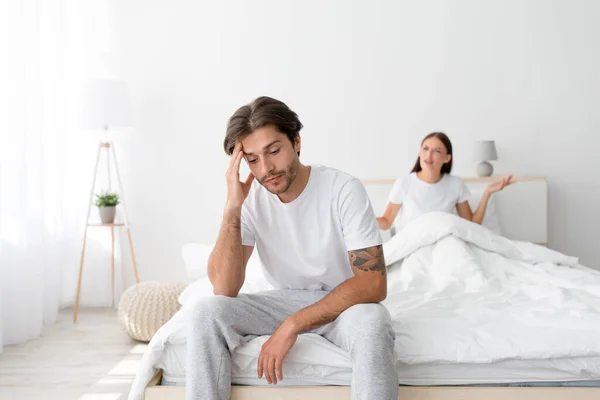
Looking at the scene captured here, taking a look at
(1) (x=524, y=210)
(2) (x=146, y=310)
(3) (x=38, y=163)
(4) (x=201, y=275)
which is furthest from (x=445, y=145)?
(3) (x=38, y=163)

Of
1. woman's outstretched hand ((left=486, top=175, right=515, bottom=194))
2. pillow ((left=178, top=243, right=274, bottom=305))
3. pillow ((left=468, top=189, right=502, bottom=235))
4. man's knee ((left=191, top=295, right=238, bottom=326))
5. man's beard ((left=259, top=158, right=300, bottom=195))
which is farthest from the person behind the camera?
pillow ((left=468, top=189, right=502, bottom=235))

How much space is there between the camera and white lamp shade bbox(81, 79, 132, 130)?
3.88 meters

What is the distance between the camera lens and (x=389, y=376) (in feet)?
5.28

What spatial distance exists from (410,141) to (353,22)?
0.86 m

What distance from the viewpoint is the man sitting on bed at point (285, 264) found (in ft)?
5.61

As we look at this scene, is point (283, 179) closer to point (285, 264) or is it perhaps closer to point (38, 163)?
point (285, 264)

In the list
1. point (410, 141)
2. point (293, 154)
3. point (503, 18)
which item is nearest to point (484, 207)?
point (410, 141)

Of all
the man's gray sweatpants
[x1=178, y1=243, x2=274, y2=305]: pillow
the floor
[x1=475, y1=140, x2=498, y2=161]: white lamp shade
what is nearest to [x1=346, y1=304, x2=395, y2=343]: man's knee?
the man's gray sweatpants

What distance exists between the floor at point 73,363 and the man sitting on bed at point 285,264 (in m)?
0.97

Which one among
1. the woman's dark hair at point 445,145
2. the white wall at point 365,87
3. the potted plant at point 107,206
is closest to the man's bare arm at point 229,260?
the woman's dark hair at point 445,145

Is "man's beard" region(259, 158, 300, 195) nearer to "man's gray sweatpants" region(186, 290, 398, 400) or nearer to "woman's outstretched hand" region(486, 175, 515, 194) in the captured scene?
"man's gray sweatpants" region(186, 290, 398, 400)

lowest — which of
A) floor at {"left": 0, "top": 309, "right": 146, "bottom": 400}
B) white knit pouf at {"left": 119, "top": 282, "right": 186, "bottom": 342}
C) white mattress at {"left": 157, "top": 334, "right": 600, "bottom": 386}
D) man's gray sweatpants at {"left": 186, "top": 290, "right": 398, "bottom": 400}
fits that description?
floor at {"left": 0, "top": 309, "right": 146, "bottom": 400}

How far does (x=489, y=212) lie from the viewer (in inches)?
153

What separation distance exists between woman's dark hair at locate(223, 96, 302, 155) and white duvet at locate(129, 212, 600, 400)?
1.91 feet
